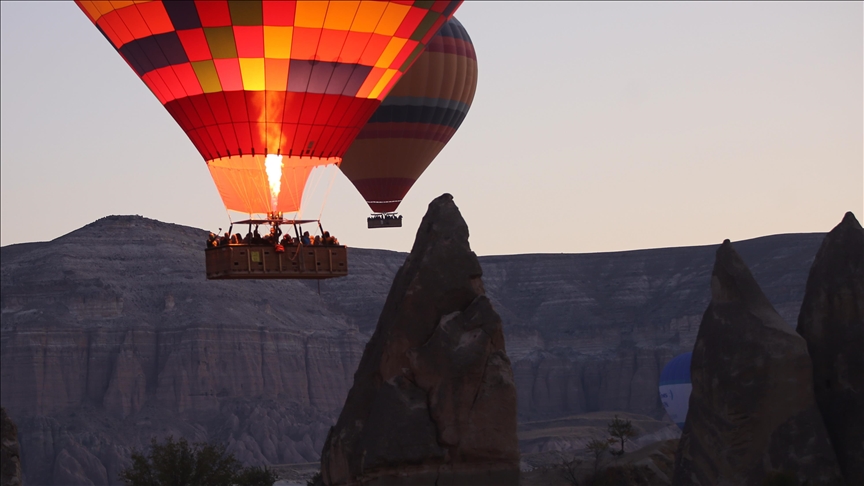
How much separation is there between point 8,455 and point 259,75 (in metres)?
8.59

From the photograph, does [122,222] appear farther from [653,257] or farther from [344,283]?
[653,257]

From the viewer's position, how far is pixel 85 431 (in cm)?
11838

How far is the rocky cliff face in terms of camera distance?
12188cm

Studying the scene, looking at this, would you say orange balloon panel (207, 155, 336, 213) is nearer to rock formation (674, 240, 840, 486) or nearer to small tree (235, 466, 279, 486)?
rock formation (674, 240, 840, 486)

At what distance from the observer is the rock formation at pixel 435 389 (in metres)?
30.4

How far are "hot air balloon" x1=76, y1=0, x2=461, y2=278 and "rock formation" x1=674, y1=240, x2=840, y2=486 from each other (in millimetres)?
9212

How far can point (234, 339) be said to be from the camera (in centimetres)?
13188

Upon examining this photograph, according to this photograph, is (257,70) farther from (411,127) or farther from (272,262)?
Result: (411,127)

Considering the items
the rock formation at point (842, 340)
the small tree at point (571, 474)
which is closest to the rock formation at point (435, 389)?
the rock formation at point (842, 340)

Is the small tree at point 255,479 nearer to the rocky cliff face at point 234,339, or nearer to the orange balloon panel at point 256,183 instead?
the orange balloon panel at point 256,183

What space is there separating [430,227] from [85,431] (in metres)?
90.3

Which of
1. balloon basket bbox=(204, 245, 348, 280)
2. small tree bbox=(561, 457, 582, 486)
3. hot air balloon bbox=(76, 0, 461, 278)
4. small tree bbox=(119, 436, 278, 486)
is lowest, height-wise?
small tree bbox=(561, 457, 582, 486)

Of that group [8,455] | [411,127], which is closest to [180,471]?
[411,127]

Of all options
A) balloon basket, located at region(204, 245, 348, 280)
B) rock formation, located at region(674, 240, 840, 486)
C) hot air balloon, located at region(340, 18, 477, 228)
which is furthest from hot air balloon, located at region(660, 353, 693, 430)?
balloon basket, located at region(204, 245, 348, 280)
